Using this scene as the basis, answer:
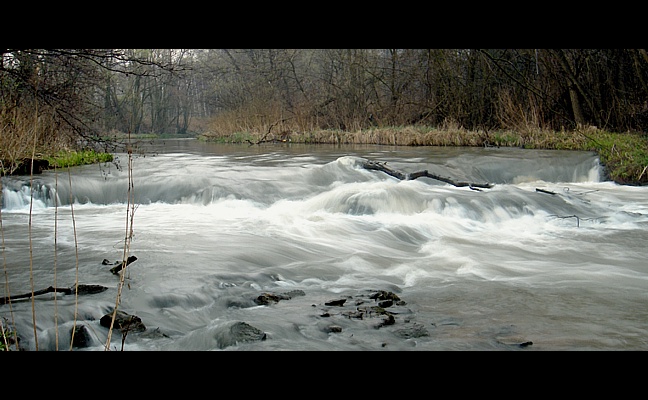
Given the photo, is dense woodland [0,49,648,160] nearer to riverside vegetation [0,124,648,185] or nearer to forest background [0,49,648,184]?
forest background [0,49,648,184]

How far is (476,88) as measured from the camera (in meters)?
23.8

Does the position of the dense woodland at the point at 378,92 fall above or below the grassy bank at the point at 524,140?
above

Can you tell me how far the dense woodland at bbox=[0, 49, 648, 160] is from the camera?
1115cm

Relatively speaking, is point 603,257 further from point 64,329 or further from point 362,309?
point 64,329

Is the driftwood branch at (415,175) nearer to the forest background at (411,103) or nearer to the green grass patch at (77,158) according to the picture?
the forest background at (411,103)

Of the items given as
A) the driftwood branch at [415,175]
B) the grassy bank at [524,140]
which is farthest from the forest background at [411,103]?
the driftwood branch at [415,175]

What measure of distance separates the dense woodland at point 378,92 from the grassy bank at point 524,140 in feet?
2.12

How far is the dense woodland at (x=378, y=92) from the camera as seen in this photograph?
36.6ft

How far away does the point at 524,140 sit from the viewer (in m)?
18.7

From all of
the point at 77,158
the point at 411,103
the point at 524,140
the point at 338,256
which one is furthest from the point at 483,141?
the point at 338,256

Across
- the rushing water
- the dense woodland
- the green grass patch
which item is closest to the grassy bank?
the rushing water
